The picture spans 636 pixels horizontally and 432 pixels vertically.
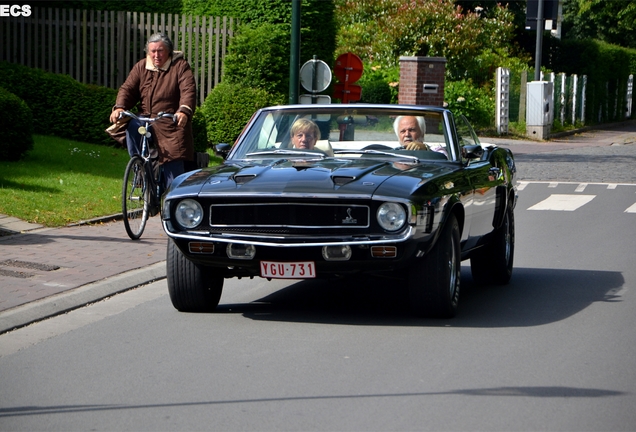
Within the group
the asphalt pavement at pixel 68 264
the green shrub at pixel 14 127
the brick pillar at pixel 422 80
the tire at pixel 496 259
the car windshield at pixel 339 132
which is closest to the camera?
the asphalt pavement at pixel 68 264

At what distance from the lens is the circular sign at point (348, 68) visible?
21281mm

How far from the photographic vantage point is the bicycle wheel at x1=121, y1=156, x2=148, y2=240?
10.7 metres

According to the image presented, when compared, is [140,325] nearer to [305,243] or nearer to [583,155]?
[305,243]

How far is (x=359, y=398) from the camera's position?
17.5ft

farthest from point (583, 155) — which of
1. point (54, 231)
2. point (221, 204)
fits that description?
point (221, 204)

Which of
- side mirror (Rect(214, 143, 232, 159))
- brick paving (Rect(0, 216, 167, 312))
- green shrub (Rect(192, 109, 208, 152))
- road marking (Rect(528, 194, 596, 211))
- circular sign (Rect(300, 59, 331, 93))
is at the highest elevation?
circular sign (Rect(300, 59, 331, 93))

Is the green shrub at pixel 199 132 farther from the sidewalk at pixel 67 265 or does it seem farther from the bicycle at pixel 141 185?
the bicycle at pixel 141 185

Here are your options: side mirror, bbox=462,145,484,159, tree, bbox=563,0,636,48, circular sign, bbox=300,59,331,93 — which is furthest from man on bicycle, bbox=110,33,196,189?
tree, bbox=563,0,636,48

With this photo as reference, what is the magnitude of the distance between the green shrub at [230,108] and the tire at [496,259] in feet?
38.0

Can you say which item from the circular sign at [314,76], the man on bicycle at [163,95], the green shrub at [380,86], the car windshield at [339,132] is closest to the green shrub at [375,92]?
the green shrub at [380,86]

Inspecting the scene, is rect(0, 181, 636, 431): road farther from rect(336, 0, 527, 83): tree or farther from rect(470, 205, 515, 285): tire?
rect(336, 0, 527, 83): tree

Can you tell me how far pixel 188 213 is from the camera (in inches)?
279

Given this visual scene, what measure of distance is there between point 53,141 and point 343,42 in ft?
74.4

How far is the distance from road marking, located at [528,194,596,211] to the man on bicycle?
6267 millimetres
